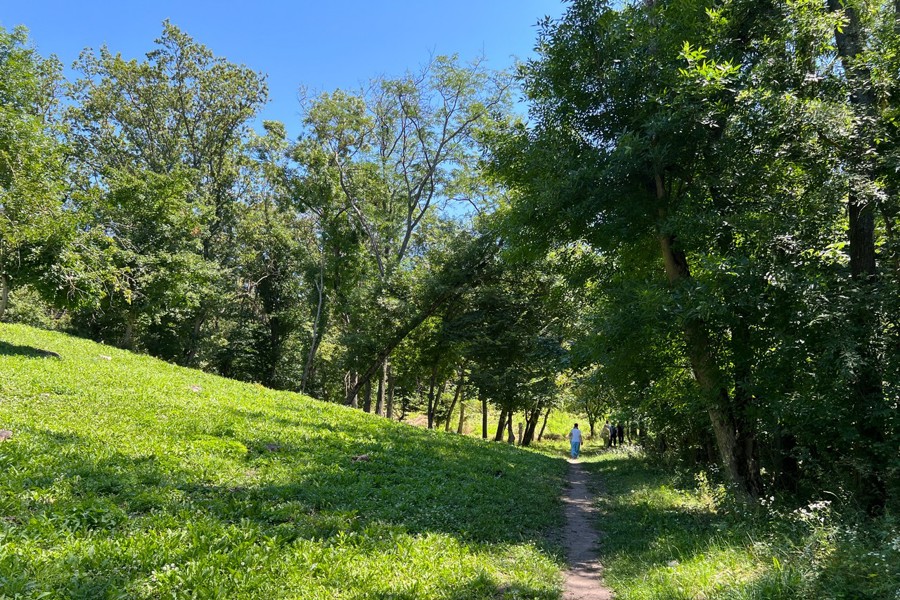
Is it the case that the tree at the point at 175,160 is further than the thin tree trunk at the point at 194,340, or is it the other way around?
the thin tree trunk at the point at 194,340

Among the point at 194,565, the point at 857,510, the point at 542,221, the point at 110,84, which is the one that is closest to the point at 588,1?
the point at 542,221

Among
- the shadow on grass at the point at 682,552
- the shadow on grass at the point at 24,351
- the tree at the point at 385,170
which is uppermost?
the tree at the point at 385,170

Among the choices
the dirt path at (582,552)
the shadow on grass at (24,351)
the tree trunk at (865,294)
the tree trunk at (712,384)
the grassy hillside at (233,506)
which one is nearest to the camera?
the grassy hillside at (233,506)

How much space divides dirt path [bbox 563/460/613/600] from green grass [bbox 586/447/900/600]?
0.18 m

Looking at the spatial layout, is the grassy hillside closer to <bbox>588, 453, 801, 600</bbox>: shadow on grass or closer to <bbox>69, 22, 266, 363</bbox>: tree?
<bbox>588, 453, 801, 600</bbox>: shadow on grass

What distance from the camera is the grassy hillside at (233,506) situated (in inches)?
169

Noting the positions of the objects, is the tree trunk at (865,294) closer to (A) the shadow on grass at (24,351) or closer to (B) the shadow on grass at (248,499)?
(B) the shadow on grass at (248,499)

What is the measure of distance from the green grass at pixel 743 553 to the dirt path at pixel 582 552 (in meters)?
0.18

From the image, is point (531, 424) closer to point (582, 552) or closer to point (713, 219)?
point (582, 552)

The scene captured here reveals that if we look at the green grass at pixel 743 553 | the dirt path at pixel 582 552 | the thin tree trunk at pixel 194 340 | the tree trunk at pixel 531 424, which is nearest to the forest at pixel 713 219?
the green grass at pixel 743 553

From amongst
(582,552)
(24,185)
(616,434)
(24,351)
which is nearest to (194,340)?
(24,351)

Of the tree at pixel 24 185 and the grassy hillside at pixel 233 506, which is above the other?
the tree at pixel 24 185

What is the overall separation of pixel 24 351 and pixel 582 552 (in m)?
16.1

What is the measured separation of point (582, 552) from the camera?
7664mm
